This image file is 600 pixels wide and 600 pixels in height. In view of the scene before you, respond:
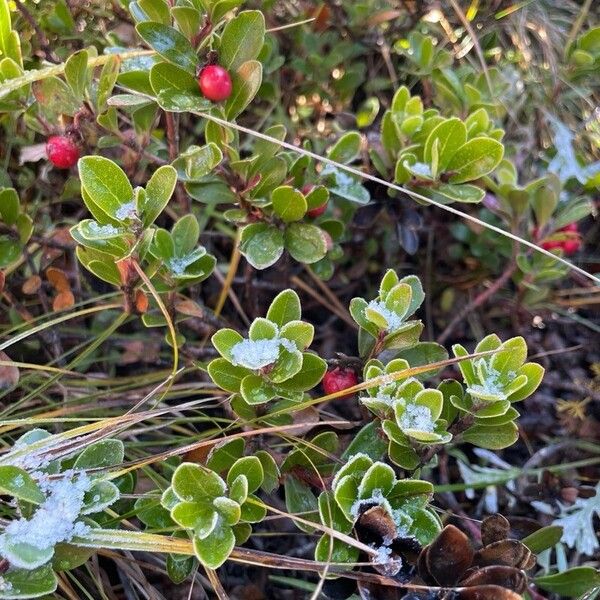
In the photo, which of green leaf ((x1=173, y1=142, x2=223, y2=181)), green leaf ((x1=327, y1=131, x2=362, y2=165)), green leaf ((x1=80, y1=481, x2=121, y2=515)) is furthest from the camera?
green leaf ((x1=327, y1=131, x2=362, y2=165))

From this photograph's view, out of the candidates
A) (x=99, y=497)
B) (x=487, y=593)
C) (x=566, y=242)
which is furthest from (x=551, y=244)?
(x=99, y=497)

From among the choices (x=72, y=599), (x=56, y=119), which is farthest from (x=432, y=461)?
(x=56, y=119)

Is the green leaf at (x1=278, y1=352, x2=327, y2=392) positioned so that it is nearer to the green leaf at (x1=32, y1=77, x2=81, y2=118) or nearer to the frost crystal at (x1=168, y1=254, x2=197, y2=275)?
the frost crystal at (x1=168, y1=254, x2=197, y2=275)

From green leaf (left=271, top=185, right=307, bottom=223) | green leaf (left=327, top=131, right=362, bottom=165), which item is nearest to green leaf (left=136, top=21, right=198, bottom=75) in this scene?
green leaf (left=271, top=185, right=307, bottom=223)

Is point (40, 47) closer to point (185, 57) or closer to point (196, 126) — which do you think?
point (196, 126)

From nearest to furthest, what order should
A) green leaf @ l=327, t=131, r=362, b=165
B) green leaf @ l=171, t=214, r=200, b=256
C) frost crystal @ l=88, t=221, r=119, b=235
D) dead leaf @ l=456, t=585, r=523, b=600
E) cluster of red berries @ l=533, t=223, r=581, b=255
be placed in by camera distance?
1. dead leaf @ l=456, t=585, r=523, b=600
2. frost crystal @ l=88, t=221, r=119, b=235
3. green leaf @ l=171, t=214, r=200, b=256
4. green leaf @ l=327, t=131, r=362, b=165
5. cluster of red berries @ l=533, t=223, r=581, b=255

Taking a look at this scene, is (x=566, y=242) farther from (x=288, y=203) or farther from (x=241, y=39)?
(x=241, y=39)
